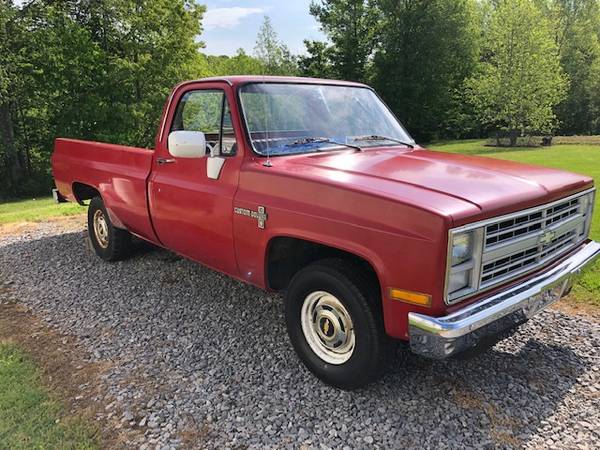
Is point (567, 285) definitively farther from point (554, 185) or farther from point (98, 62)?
point (98, 62)

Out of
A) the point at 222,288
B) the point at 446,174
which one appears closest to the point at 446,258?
the point at 446,174

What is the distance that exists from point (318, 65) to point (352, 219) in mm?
37663

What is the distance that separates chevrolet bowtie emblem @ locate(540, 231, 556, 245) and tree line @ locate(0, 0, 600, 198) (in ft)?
69.6

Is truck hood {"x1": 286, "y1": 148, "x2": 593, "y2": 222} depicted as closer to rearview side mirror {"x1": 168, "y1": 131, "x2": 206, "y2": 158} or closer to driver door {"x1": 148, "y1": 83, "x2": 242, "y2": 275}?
driver door {"x1": 148, "y1": 83, "x2": 242, "y2": 275}

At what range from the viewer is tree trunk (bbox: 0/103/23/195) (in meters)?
22.5

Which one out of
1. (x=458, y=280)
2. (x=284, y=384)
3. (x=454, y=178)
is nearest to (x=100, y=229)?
(x=284, y=384)

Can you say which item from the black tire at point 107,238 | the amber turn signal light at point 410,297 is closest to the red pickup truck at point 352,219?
the amber turn signal light at point 410,297

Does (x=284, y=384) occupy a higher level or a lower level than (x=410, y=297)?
lower

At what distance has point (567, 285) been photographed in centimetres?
325

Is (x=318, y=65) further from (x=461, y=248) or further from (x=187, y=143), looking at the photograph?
(x=461, y=248)

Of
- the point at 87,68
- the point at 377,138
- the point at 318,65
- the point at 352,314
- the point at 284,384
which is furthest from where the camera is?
the point at 318,65

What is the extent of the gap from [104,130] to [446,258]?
22.9m

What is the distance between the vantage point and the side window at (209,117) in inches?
147

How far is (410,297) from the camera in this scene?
2521mm
